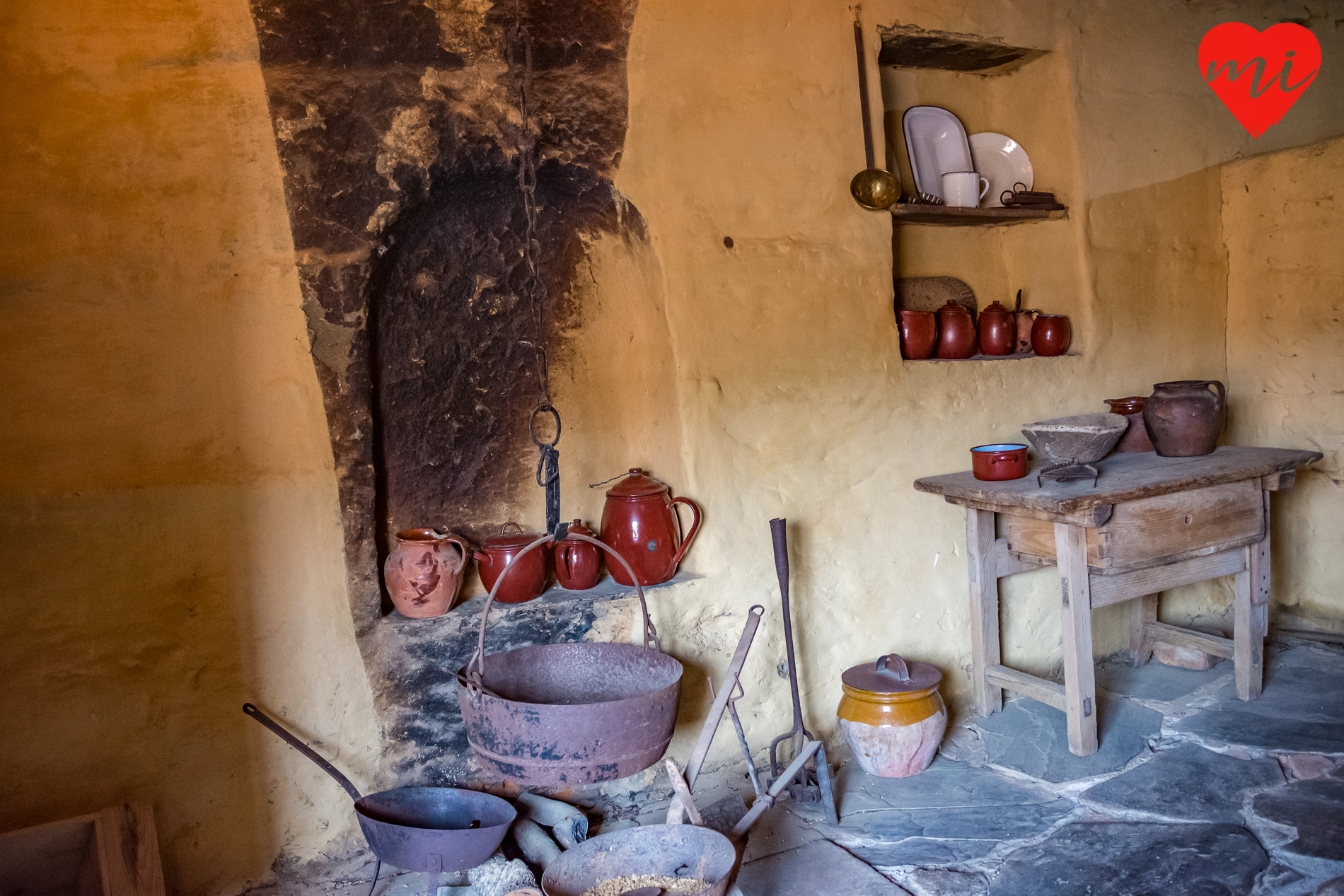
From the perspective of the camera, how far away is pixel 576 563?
255 cm

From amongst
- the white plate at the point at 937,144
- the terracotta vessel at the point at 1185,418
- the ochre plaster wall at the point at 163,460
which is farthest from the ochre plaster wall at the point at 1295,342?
the ochre plaster wall at the point at 163,460

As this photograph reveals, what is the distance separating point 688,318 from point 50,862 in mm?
1979

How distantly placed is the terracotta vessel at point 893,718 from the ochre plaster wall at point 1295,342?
6.58 feet

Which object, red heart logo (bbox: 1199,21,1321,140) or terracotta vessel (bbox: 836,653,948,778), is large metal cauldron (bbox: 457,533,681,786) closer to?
terracotta vessel (bbox: 836,653,948,778)

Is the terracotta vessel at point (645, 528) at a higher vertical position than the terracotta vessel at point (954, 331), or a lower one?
lower

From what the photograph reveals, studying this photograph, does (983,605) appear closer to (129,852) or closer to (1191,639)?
(1191,639)

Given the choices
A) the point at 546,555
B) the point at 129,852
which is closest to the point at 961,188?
the point at 546,555

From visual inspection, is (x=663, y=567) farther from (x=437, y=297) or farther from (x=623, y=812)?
(x=437, y=297)

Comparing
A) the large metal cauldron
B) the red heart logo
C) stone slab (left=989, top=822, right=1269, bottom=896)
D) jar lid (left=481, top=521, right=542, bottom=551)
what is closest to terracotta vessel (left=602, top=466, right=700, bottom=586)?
jar lid (left=481, top=521, right=542, bottom=551)

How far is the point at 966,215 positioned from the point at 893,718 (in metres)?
1.70

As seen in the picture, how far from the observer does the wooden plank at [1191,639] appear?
306 centimetres

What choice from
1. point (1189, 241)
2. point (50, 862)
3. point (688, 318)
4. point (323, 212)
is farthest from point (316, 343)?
point (1189, 241)

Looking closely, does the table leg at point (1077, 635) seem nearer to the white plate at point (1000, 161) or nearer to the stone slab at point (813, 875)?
the stone slab at point (813, 875)

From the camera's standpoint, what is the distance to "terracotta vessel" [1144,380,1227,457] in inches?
114
